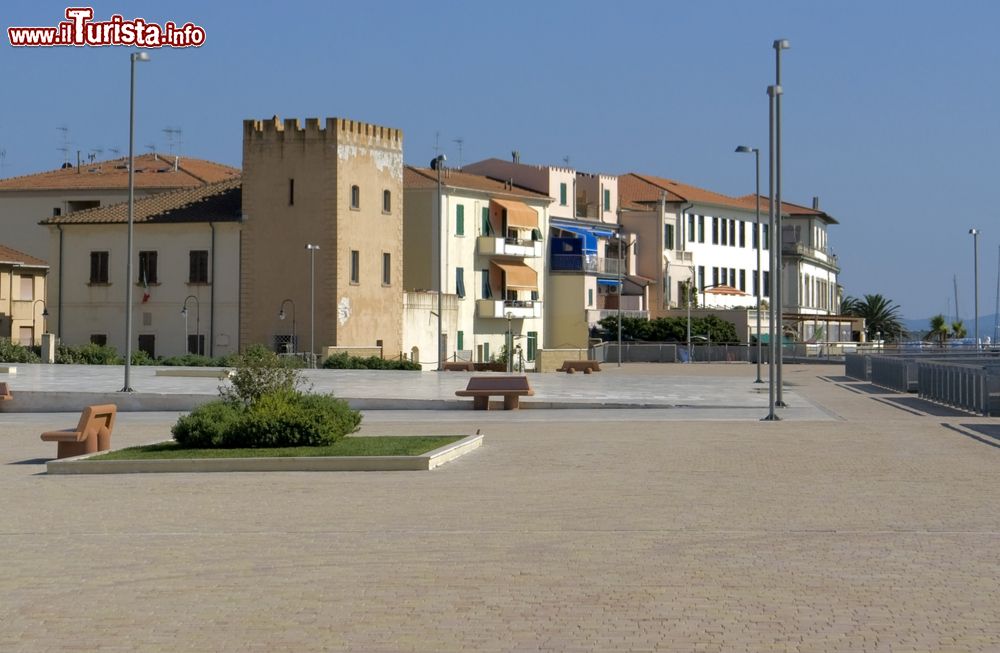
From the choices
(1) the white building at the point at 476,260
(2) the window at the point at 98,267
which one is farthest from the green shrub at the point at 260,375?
(1) the white building at the point at 476,260

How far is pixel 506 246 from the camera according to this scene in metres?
84.8

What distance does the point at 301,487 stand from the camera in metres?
16.8

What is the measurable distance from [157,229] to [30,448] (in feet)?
162

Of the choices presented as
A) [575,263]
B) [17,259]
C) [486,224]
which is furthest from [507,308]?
[17,259]

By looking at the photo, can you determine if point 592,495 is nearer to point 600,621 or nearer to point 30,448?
point 600,621

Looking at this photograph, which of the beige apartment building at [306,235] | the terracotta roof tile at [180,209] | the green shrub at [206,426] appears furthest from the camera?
the terracotta roof tile at [180,209]

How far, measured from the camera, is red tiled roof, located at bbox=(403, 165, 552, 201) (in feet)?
265

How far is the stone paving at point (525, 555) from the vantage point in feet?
28.5

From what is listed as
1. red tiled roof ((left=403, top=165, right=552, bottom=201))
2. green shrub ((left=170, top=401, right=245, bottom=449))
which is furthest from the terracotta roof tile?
green shrub ((left=170, top=401, right=245, bottom=449))

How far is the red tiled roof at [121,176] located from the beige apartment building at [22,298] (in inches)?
403

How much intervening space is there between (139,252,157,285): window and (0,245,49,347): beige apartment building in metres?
5.11

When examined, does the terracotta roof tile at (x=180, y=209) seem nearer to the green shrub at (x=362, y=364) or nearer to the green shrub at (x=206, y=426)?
the green shrub at (x=362, y=364)

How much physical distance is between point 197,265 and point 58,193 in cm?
1714

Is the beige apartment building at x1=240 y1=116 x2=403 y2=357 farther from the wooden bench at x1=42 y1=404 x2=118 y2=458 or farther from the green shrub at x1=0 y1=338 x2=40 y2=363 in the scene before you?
the wooden bench at x1=42 y1=404 x2=118 y2=458
